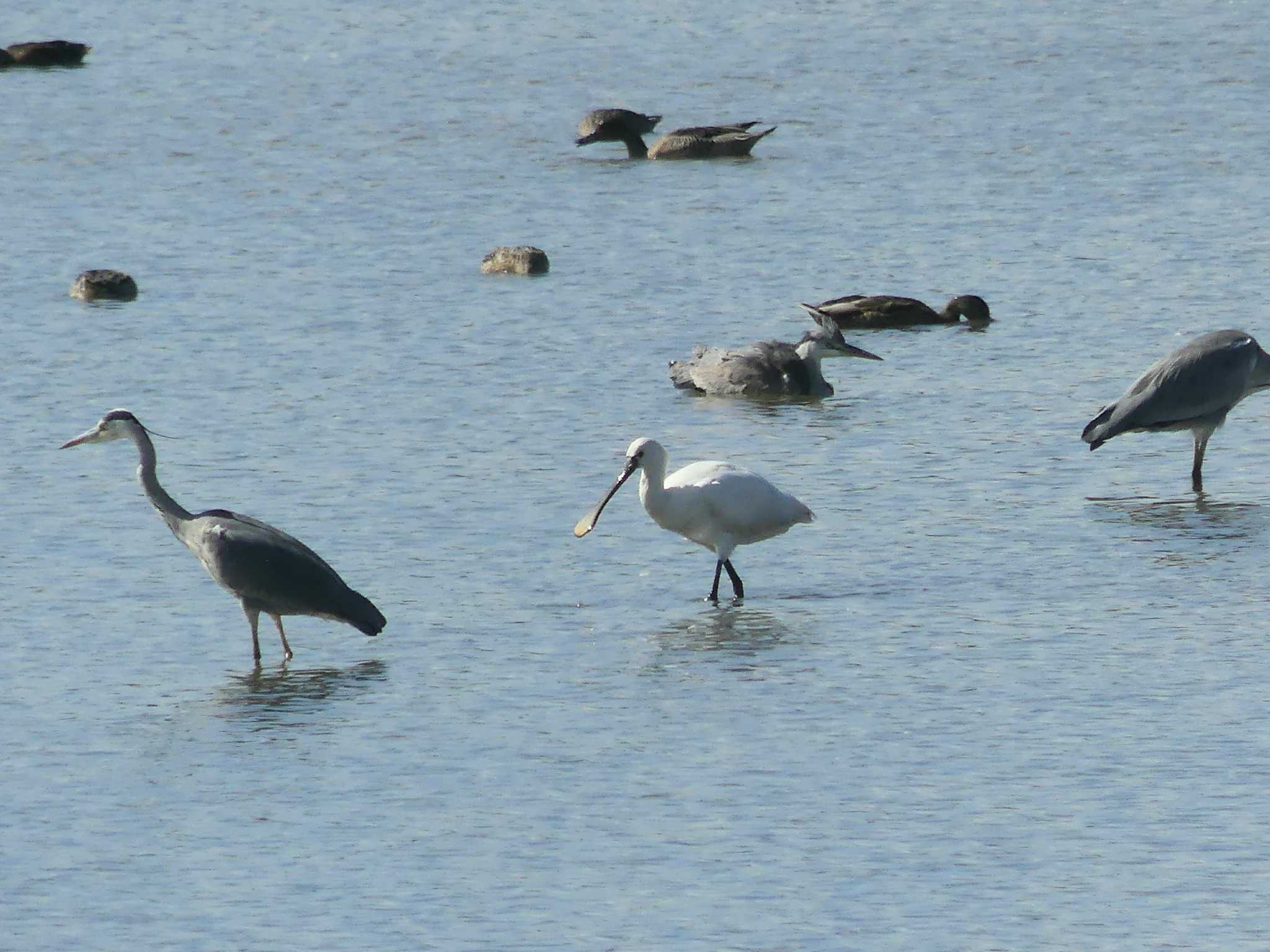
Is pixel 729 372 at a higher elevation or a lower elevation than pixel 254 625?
lower

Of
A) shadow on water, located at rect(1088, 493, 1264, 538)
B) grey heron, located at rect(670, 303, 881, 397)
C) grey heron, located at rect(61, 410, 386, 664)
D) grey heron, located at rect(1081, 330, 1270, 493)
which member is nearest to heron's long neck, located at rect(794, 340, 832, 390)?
grey heron, located at rect(670, 303, 881, 397)

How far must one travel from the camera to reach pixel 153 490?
15.0m

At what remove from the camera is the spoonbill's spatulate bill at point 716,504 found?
49.8 feet

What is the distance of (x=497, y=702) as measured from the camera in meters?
13.0

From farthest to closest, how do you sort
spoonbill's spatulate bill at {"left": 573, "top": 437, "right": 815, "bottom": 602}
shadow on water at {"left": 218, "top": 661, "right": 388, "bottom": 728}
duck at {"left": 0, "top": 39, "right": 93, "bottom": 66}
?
duck at {"left": 0, "top": 39, "right": 93, "bottom": 66} < spoonbill's spatulate bill at {"left": 573, "top": 437, "right": 815, "bottom": 602} < shadow on water at {"left": 218, "top": 661, "right": 388, "bottom": 728}

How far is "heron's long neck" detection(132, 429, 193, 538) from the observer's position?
48.4ft

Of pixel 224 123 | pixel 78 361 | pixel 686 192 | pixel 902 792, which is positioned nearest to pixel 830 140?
pixel 686 192

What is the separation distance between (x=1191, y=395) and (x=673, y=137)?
17.7 metres

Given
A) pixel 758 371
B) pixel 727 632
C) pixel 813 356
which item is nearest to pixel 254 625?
pixel 727 632

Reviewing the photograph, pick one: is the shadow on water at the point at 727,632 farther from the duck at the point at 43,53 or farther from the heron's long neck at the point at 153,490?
the duck at the point at 43,53

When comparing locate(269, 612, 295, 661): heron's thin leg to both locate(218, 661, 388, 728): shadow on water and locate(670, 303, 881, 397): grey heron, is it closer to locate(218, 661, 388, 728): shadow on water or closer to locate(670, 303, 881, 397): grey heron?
locate(218, 661, 388, 728): shadow on water

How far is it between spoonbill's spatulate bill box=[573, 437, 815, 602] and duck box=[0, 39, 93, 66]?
33170mm

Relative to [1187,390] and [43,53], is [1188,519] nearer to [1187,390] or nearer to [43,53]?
[1187,390]

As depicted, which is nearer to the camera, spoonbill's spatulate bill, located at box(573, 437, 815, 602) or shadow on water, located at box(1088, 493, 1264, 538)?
spoonbill's spatulate bill, located at box(573, 437, 815, 602)
